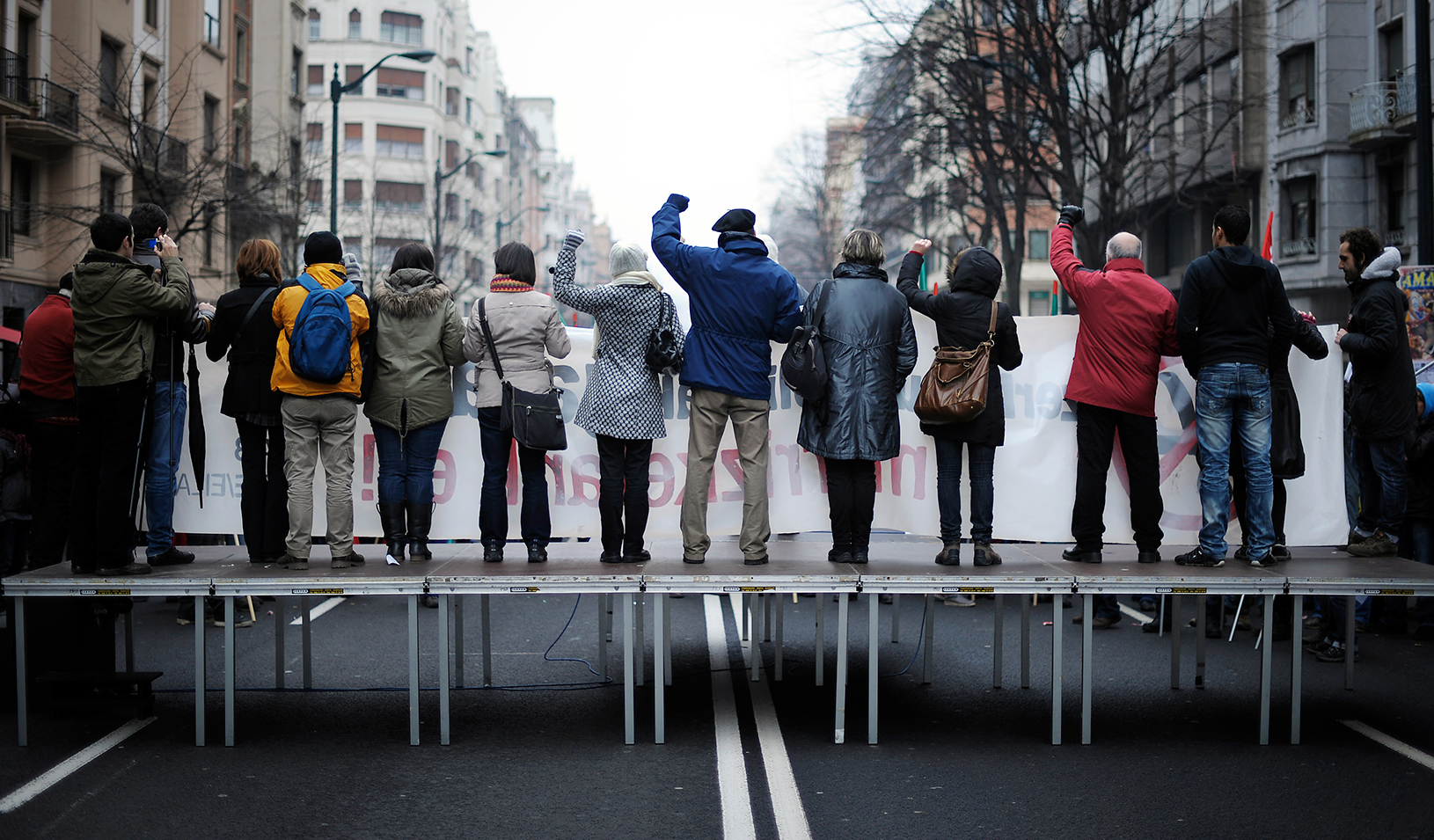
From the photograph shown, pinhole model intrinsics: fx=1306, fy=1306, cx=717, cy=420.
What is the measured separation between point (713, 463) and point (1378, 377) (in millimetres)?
4333

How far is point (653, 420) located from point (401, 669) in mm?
2987

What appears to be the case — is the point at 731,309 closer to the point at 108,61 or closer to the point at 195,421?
the point at 195,421

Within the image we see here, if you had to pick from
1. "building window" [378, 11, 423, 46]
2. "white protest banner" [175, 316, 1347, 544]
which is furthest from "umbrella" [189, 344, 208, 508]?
"building window" [378, 11, 423, 46]

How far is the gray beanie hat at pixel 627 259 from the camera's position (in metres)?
7.31

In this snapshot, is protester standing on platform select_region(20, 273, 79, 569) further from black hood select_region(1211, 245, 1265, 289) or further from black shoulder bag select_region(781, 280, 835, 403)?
black hood select_region(1211, 245, 1265, 289)

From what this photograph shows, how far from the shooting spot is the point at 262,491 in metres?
7.41

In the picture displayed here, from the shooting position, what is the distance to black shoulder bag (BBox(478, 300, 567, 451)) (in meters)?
7.18

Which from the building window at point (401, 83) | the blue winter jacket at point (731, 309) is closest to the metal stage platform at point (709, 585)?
the blue winter jacket at point (731, 309)

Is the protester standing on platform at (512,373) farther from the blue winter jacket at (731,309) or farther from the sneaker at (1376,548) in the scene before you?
the sneaker at (1376,548)

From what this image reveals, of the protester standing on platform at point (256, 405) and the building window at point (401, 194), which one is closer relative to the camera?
the protester standing on platform at point (256, 405)

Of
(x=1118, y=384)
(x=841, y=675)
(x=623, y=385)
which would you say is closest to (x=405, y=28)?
(x=623, y=385)

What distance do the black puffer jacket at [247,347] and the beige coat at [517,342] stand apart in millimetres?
1116

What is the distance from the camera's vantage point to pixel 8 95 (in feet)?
95.8

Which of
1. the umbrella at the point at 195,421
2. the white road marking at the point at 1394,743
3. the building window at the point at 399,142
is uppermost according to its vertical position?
the building window at the point at 399,142
